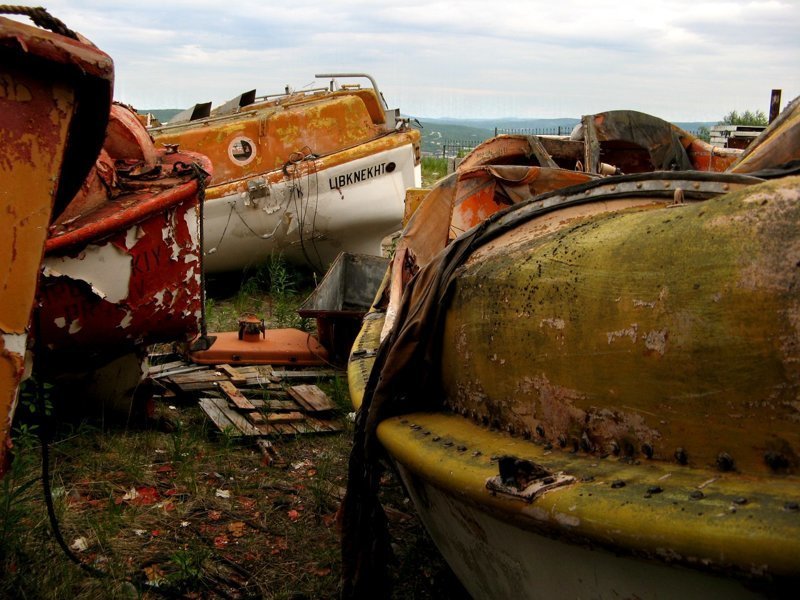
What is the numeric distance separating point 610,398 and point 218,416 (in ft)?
10.7

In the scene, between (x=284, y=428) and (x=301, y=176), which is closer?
(x=284, y=428)

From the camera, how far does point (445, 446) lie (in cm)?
257

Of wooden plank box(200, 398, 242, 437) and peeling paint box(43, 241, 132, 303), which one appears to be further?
wooden plank box(200, 398, 242, 437)

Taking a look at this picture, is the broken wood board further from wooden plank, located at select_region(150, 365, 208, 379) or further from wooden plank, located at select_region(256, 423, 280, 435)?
wooden plank, located at select_region(256, 423, 280, 435)

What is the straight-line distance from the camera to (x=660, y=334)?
206cm

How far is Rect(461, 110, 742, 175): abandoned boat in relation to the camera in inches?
193

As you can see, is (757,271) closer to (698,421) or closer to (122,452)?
(698,421)

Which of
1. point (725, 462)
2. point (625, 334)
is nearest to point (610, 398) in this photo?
point (625, 334)

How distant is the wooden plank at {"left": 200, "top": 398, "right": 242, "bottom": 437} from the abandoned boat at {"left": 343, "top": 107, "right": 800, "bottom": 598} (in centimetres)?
196

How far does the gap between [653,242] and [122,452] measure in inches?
123

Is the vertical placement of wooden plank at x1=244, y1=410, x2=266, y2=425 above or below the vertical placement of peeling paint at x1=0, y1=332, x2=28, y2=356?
below

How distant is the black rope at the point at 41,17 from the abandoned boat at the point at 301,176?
595cm

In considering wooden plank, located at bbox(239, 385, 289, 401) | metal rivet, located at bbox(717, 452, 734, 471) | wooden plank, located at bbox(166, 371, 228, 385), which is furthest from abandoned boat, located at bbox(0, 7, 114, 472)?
wooden plank, located at bbox(166, 371, 228, 385)

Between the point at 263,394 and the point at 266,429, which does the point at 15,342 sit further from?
the point at 263,394
